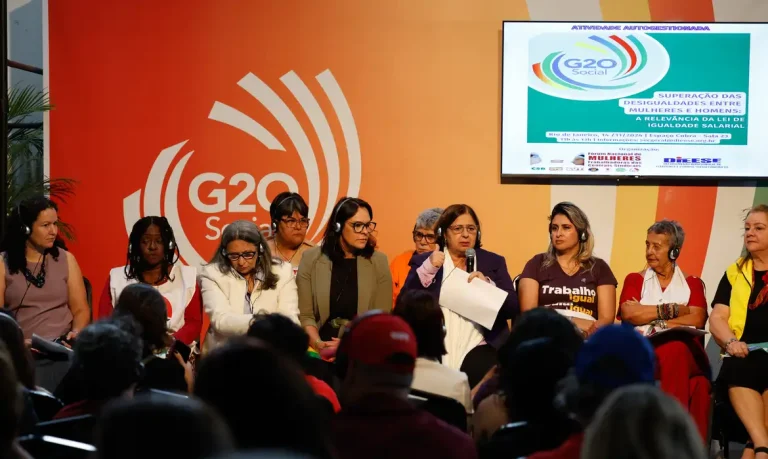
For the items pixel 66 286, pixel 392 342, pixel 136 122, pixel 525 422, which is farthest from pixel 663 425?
pixel 136 122

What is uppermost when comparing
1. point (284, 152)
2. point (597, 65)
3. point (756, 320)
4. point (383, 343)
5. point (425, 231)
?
point (597, 65)

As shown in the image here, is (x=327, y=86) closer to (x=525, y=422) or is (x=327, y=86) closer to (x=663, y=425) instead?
(x=525, y=422)

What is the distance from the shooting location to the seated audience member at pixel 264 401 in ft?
4.59

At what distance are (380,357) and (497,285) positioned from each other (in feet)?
8.90

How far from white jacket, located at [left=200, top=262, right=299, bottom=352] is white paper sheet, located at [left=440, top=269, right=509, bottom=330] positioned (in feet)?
2.67

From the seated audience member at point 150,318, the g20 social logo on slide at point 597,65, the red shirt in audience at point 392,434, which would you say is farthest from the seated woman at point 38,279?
the g20 social logo on slide at point 597,65

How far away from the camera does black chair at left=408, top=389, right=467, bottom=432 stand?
2977 mm

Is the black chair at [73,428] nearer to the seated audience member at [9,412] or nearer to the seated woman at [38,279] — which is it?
the seated audience member at [9,412]

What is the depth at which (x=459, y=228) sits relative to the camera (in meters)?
4.88

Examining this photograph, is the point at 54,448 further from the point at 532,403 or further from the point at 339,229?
the point at 339,229

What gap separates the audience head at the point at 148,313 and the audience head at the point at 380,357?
1.56 m

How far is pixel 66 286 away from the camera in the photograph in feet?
16.6

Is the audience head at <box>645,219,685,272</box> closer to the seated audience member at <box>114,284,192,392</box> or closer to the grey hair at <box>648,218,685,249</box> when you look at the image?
the grey hair at <box>648,218,685,249</box>

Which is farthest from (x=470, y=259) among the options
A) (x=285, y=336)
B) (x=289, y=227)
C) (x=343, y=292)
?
(x=285, y=336)
